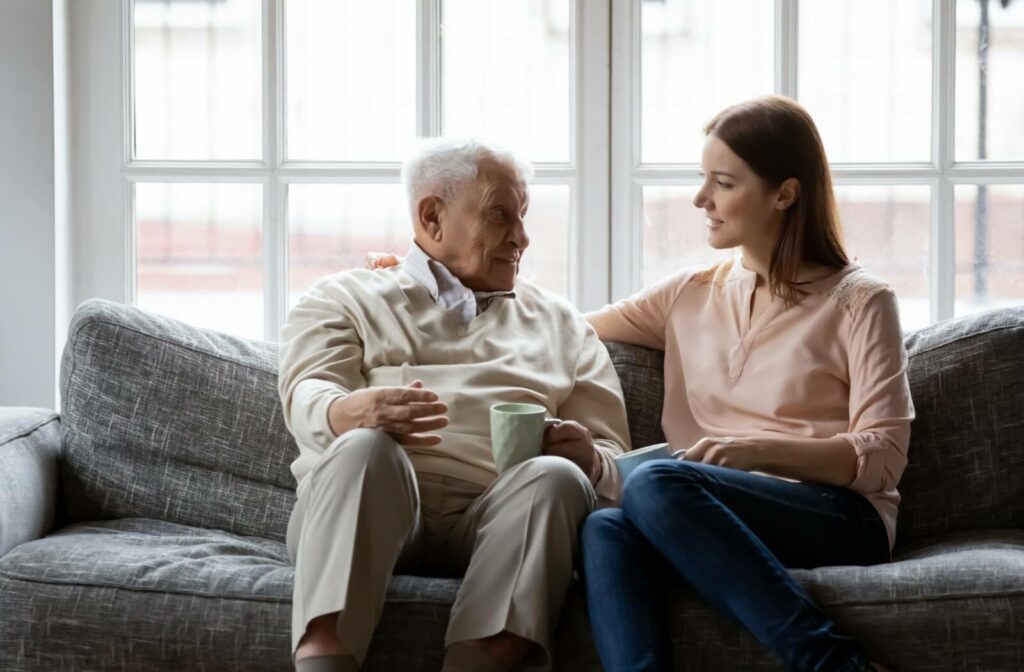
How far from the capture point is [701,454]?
2092 mm

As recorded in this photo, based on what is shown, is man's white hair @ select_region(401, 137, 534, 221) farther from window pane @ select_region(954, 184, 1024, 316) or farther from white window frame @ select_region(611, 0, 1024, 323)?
window pane @ select_region(954, 184, 1024, 316)

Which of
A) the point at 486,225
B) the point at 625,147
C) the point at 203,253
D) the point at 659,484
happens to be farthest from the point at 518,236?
the point at 203,253

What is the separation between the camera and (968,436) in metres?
2.32

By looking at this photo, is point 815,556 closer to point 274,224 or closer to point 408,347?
point 408,347

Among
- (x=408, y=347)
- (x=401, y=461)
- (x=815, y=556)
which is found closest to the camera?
(x=401, y=461)

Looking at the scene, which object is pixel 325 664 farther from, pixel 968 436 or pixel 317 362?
pixel 968 436

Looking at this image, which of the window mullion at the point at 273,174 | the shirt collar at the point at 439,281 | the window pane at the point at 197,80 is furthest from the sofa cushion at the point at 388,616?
the window pane at the point at 197,80

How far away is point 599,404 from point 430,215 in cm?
50

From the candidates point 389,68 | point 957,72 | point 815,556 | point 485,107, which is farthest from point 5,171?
point 957,72

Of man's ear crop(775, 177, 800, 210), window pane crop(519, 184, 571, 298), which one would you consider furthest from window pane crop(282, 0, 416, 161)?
man's ear crop(775, 177, 800, 210)

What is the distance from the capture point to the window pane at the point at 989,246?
9.65ft

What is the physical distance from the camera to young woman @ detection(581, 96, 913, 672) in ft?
5.95

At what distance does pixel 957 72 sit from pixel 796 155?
92 cm

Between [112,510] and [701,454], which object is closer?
[701,454]
